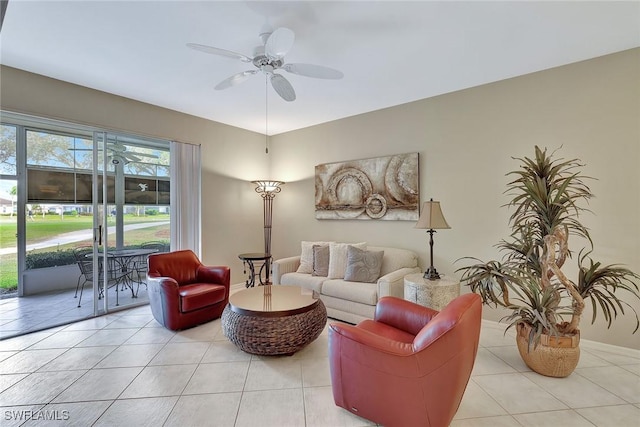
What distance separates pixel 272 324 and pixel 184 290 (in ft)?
4.80

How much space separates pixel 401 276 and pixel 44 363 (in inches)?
137

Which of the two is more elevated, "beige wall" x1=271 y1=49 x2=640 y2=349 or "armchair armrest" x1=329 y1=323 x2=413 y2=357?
"beige wall" x1=271 y1=49 x2=640 y2=349

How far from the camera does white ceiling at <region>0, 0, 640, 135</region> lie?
2162 mm

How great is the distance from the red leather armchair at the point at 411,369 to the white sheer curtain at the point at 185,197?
3237 mm

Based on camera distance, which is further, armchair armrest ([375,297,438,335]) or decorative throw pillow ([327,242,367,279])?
decorative throw pillow ([327,242,367,279])

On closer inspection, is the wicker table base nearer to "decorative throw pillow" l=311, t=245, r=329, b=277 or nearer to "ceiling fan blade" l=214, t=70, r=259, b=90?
"decorative throw pillow" l=311, t=245, r=329, b=277

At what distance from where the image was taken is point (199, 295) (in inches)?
132

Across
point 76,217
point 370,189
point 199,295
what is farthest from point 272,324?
point 76,217

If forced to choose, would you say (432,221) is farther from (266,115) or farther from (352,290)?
(266,115)

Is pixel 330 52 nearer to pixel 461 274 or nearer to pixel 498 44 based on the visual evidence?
pixel 498 44

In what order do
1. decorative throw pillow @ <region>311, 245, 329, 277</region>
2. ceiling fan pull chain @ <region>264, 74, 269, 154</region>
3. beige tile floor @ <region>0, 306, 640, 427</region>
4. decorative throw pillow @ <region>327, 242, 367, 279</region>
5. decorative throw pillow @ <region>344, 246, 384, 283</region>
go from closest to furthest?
1. beige tile floor @ <region>0, 306, 640, 427</region>
2. ceiling fan pull chain @ <region>264, 74, 269, 154</region>
3. decorative throw pillow @ <region>344, 246, 384, 283</region>
4. decorative throw pillow @ <region>327, 242, 367, 279</region>
5. decorative throw pillow @ <region>311, 245, 329, 277</region>

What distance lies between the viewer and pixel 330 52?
2734mm

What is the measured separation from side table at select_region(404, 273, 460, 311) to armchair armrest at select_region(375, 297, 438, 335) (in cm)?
52

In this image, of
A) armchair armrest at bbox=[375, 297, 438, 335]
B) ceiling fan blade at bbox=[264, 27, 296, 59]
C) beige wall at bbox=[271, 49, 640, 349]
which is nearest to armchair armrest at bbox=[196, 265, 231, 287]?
beige wall at bbox=[271, 49, 640, 349]
